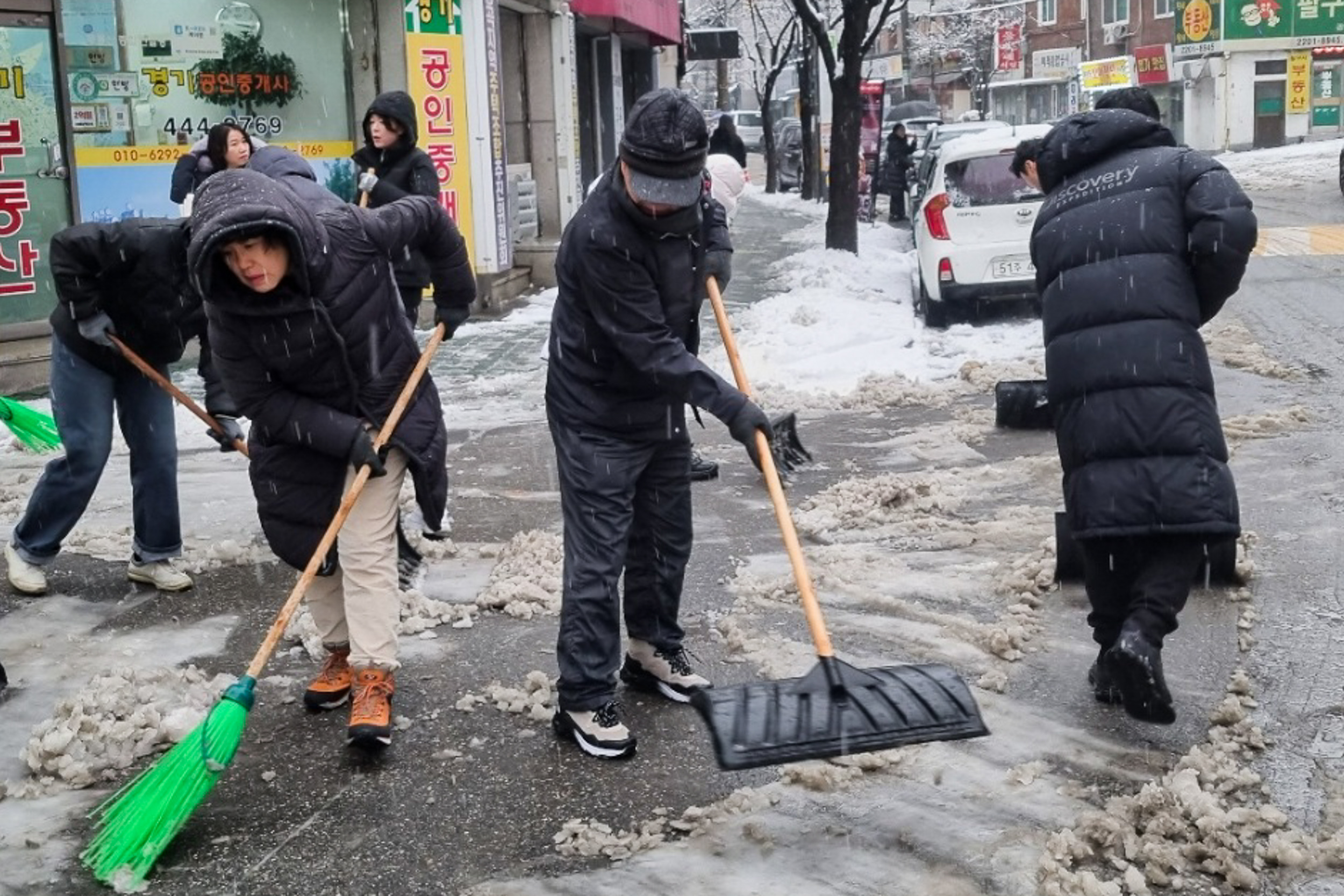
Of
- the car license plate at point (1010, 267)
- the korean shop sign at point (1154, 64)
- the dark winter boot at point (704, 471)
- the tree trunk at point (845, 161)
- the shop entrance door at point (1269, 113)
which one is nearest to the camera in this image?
the dark winter boot at point (704, 471)

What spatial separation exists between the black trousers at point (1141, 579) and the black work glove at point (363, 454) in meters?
2.08

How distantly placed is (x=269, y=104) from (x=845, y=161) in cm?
709

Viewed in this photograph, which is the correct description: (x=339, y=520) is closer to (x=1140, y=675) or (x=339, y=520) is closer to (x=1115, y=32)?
(x=1140, y=675)

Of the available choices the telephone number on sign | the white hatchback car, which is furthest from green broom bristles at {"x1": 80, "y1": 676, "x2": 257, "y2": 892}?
the white hatchback car

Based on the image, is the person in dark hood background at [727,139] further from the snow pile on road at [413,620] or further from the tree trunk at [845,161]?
the snow pile on road at [413,620]

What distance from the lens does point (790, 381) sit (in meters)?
10.4

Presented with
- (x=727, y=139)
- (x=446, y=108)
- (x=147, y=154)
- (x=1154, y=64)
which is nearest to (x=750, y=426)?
(x=147, y=154)

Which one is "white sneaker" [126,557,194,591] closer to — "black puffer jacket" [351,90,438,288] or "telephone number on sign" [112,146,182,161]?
"black puffer jacket" [351,90,438,288]

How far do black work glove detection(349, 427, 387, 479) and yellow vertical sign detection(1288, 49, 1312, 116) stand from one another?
47.1 m

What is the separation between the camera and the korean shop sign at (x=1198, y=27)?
45.5 metres

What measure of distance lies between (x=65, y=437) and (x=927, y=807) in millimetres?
3794

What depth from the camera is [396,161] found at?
7.64 meters

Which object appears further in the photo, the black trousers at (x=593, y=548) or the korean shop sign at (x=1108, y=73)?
the korean shop sign at (x=1108, y=73)

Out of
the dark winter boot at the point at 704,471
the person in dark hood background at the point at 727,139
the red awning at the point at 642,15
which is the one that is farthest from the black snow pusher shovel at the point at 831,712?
the person in dark hood background at the point at 727,139
